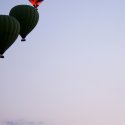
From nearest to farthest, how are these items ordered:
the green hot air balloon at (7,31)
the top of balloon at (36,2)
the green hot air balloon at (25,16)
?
the green hot air balloon at (7,31)
the green hot air balloon at (25,16)
the top of balloon at (36,2)

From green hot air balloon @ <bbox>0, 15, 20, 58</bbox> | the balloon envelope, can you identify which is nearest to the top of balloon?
the balloon envelope

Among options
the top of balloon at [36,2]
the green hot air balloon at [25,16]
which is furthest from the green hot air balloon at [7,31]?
the top of balloon at [36,2]

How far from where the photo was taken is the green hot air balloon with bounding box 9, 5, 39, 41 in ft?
214

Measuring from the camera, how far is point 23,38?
64375mm

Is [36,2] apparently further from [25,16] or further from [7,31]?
[7,31]

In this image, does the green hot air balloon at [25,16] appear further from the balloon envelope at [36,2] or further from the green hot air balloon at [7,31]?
the green hot air balloon at [7,31]

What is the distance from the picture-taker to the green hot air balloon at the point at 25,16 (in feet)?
214

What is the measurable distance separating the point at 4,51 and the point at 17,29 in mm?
2464

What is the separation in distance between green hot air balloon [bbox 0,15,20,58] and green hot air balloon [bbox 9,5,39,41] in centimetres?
293

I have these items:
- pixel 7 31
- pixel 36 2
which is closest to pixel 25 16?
pixel 36 2

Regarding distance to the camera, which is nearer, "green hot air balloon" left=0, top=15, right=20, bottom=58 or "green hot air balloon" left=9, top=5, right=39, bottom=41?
"green hot air balloon" left=0, top=15, right=20, bottom=58

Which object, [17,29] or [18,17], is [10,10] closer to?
[18,17]

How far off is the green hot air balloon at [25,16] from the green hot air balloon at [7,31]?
293cm

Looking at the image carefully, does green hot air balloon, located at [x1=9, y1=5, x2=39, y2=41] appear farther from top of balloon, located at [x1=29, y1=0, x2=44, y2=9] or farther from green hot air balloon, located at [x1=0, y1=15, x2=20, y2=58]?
green hot air balloon, located at [x1=0, y1=15, x2=20, y2=58]
